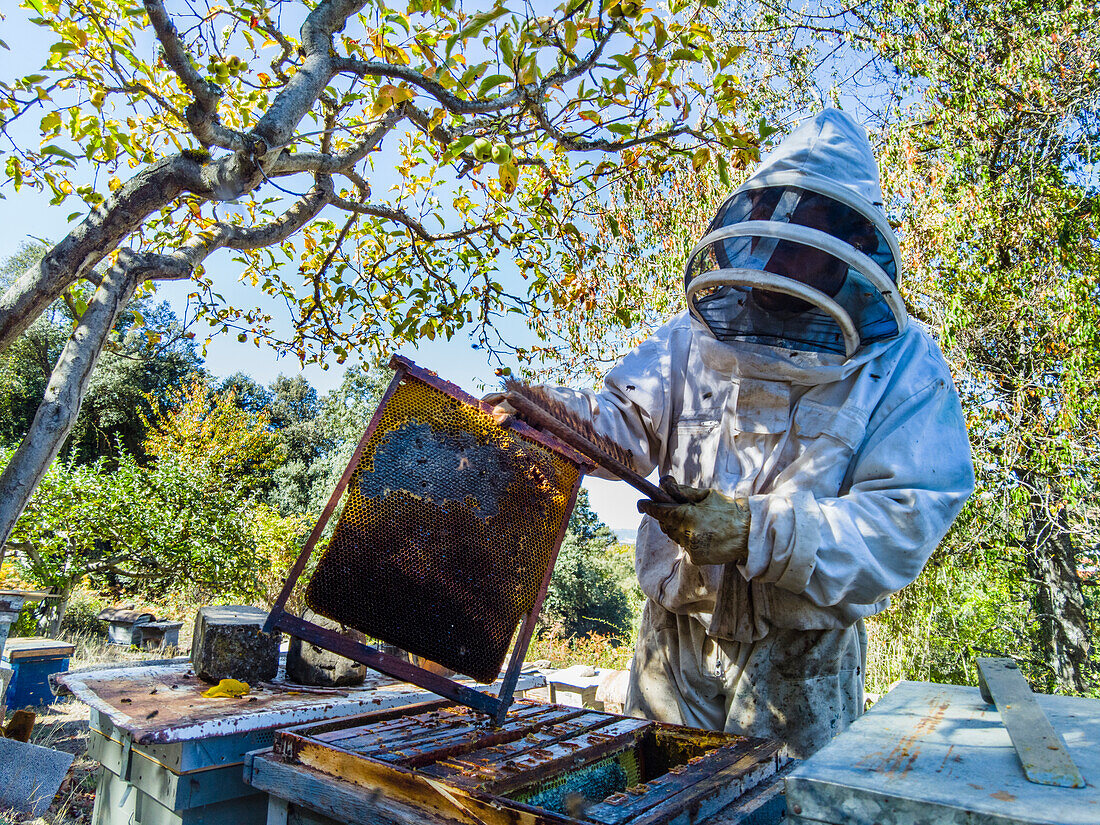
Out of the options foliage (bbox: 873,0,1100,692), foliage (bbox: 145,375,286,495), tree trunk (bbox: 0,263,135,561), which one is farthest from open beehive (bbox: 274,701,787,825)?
foliage (bbox: 145,375,286,495)

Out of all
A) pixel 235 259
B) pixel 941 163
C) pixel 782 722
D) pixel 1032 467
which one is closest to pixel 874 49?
pixel 941 163

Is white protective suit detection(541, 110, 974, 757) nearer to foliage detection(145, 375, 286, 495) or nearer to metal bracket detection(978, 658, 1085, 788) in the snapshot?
metal bracket detection(978, 658, 1085, 788)

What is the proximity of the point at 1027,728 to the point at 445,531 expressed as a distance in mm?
1187

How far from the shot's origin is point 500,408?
1817mm

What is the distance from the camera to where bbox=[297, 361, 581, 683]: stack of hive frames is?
1.65m

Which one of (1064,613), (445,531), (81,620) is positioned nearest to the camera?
(445,531)

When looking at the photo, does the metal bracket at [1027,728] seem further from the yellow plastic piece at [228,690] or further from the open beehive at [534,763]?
the yellow plastic piece at [228,690]

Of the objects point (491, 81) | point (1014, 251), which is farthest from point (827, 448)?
point (1014, 251)

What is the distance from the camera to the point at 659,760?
1.64 metres

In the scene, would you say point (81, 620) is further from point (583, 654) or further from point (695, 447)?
point (695, 447)

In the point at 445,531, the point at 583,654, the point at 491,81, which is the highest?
the point at 491,81

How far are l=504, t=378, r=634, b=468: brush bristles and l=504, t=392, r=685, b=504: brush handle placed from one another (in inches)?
0.9

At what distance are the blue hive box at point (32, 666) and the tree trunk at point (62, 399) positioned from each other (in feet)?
13.5

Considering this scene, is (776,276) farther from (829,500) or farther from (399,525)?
(399,525)
